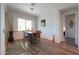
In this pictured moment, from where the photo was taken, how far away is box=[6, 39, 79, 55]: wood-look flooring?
177 cm

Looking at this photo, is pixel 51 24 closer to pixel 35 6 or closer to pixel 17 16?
pixel 35 6

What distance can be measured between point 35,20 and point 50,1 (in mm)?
397

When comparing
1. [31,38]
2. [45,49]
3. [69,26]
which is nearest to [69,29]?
[69,26]

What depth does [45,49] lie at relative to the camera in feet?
5.94

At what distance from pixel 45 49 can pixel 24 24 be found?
0.55m

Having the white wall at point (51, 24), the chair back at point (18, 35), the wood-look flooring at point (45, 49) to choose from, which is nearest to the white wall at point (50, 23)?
the white wall at point (51, 24)

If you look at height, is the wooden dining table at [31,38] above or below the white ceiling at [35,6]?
below

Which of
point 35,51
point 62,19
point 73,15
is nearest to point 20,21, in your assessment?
point 35,51

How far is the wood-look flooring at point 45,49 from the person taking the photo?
1.77 meters

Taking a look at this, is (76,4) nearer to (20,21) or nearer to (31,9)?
(31,9)

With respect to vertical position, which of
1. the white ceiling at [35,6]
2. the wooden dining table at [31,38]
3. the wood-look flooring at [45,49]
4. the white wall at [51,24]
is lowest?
the wood-look flooring at [45,49]

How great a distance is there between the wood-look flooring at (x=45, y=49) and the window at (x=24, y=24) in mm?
287

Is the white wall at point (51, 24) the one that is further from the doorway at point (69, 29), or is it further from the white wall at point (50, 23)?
the doorway at point (69, 29)

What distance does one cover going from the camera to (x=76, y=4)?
69.4 inches
